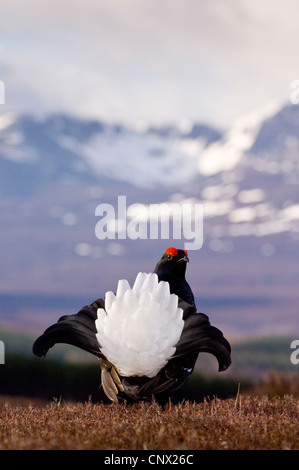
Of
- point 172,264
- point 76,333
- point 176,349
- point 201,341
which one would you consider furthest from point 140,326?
point 172,264

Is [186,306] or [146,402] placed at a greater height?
[186,306]

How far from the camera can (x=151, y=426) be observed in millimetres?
7023

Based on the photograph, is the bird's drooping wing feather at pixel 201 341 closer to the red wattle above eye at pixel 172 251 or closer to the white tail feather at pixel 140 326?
the white tail feather at pixel 140 326

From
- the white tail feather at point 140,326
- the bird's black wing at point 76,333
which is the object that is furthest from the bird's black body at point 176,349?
the white tail feather at point 140,326

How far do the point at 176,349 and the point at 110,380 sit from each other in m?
1.16

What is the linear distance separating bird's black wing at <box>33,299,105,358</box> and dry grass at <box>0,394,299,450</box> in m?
0.90

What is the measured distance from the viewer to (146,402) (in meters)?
8.42

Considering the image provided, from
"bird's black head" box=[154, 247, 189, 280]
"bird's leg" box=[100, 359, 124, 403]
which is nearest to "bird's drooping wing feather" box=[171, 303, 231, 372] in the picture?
"bird's leg" box=[100, 359, 124, 403]

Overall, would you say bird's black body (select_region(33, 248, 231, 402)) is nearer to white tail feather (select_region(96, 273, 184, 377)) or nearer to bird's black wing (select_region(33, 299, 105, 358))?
bird's black wing (select_region(33, 299, 105, 358))

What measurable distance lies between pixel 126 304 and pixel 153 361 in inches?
30.9

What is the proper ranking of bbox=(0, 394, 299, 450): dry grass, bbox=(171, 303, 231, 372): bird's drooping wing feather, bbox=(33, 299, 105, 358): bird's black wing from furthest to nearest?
bbox=(33, 299, 105, 358): bird's black wing < bbox=(171, 303, 231, 372): bird's drooping wing feather < bbox=(0, 394, 299, 450): dry grass

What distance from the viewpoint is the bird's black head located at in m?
9.05
